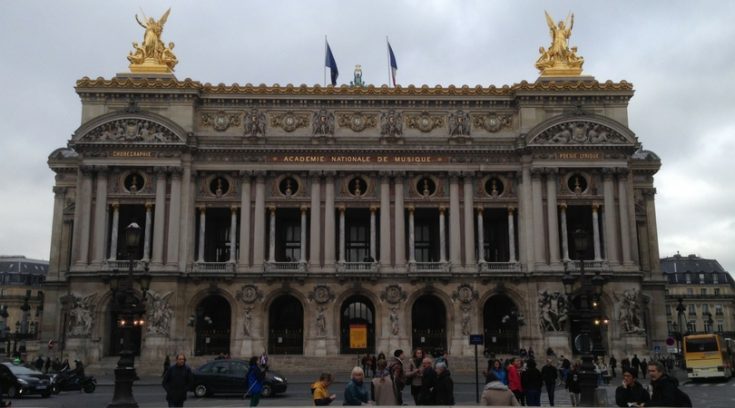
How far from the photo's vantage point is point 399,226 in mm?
58375

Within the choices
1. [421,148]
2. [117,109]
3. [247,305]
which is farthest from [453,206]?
[117,109]

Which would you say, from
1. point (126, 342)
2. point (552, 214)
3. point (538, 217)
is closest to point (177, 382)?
point (126, 342)

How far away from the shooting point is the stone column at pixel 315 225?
5762 cm

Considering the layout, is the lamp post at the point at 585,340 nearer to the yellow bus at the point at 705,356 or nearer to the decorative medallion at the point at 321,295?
the yellow bus at the point at 705,356

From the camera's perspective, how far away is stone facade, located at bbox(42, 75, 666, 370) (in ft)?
185

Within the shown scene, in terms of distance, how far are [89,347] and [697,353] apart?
39.5 m

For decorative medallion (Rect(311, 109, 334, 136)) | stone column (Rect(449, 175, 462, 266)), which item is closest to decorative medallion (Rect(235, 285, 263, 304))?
decorative medallion (Rect(311, 109, 334, 136))

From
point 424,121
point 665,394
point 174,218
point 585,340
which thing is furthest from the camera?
point 424,121

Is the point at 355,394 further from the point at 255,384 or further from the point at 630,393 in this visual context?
the point at 255,384

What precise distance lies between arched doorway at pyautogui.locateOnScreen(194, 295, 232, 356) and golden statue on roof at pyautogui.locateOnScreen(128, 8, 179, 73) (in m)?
18.2

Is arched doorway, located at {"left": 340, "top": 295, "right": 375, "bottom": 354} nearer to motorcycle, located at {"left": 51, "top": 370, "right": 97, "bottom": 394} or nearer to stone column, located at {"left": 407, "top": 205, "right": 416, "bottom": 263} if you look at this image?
stone column, located at {"left": 407, "top": 205, "right": 416, "bottom": 263}

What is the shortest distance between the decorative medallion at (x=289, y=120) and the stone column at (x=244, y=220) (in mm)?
4559

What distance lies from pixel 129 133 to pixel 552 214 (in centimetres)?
3156

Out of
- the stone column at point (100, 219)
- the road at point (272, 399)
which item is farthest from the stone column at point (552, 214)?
the stone column at point (100, 219)
